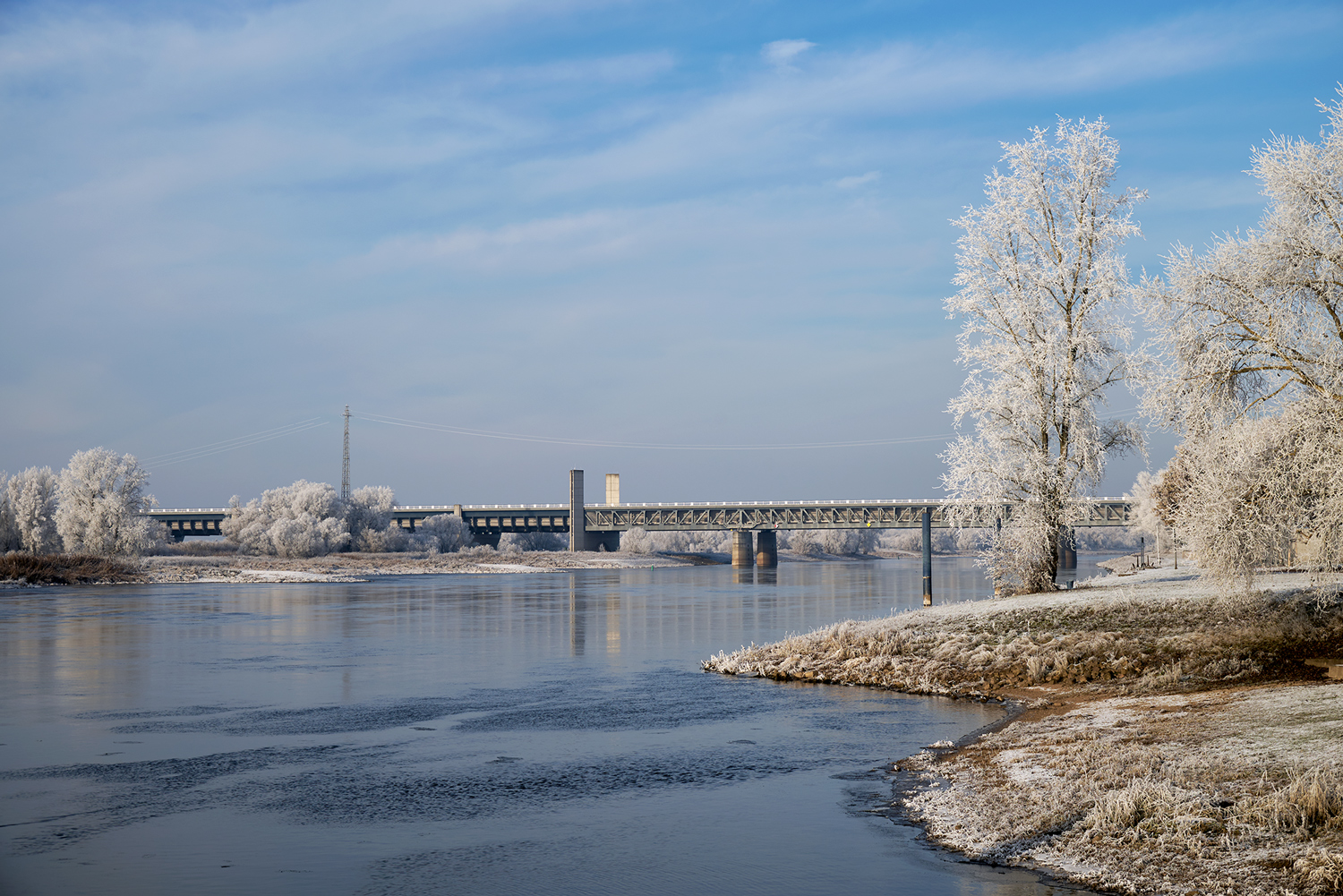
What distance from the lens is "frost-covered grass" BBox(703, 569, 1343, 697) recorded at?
22188 mm

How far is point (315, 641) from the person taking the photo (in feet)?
128

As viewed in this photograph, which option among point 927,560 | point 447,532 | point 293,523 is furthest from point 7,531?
point 927,560

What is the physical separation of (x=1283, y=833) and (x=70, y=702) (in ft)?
76.4

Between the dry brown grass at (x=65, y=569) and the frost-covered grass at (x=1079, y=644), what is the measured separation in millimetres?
81524

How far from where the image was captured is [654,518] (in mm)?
177125

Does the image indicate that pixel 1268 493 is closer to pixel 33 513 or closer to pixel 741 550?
pixel 33 513

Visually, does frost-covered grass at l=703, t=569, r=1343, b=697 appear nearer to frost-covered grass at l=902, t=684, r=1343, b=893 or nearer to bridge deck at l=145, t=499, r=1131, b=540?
frost-covered grass at l=902, t=684, r=1343, b=893

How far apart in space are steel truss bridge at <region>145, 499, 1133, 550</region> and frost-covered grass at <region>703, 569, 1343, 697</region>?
398 ft

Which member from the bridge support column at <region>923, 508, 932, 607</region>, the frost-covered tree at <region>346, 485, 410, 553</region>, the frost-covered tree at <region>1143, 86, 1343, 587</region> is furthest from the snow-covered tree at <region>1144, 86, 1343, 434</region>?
the frost-covered tree at <region>346, 485, 410, 553</region>

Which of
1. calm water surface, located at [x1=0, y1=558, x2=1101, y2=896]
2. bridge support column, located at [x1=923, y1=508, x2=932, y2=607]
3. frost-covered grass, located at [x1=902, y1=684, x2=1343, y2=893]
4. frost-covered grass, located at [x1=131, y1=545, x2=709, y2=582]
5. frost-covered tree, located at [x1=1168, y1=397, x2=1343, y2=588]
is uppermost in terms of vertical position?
frost-covered tree, located at [x1=1168, y1=397, x2=1343, y2=588]

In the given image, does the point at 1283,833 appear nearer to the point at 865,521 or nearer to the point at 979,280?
the point at 979,280

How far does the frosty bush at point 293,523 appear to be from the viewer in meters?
142

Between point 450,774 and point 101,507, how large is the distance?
10103cm

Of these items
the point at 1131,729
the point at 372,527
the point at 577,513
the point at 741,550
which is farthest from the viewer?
the point at 741,550
